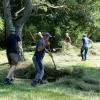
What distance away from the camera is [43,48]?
51.4ft

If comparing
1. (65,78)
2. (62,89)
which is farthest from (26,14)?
(62,89)

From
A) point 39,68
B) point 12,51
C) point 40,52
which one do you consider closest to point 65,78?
point 39,68

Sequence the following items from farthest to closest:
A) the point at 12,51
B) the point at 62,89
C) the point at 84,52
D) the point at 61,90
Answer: the point at 84,52 → the point at 12,51 → the point at 62,89 → the point at 61,90

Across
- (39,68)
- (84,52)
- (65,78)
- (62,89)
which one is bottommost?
(84,52)

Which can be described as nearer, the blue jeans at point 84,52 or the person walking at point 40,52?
the person walking at point 40,52

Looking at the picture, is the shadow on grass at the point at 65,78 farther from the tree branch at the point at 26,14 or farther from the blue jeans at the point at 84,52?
the blue jeans at the point at 84,52

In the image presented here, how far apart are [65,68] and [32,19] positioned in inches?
740

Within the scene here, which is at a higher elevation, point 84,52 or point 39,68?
point 39,68

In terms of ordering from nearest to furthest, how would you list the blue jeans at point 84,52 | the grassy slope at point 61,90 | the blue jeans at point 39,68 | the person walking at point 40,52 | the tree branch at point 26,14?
1. the grassy slope at point 61,90
2. the person walking at point 40,52
3. the blue jeans at point 39,68
4. the tree branch at point 26,14
5. the blue jeans at point 84,52

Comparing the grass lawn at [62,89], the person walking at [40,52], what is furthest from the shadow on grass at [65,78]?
the person walking at [40,52]

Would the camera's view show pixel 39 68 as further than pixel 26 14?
No

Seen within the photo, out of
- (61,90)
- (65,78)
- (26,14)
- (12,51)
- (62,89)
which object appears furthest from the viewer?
(26,14)

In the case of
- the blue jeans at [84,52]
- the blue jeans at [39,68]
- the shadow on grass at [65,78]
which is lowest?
the blue jeans at [84,52]

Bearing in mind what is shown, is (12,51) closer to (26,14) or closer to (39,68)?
(39,68)
